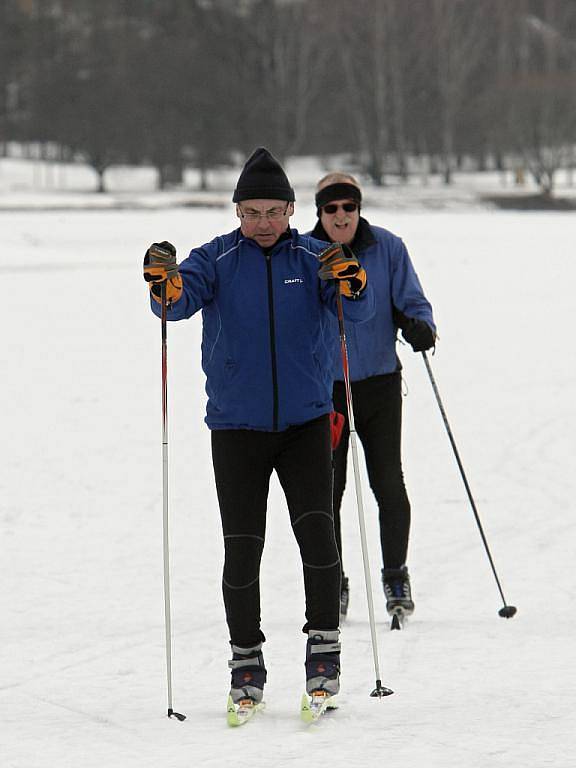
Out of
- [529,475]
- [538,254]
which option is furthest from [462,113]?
[529,475]

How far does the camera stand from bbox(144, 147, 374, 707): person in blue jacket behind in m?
3.60

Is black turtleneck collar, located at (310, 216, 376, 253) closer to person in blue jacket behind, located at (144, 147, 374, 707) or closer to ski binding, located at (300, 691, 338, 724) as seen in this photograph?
person in blue jacket behind, located at (144, 147, 374, 707)

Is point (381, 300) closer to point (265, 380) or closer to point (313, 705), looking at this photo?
point (265, 380)

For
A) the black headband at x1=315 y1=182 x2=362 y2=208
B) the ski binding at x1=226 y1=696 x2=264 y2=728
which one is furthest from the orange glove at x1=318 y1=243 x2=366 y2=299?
the ski binding at x1=226 y1=696 x2=264 y2=728

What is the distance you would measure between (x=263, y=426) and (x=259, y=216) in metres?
0.62

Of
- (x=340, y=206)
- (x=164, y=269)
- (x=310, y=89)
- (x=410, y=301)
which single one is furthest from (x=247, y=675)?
(x=310, y=89)

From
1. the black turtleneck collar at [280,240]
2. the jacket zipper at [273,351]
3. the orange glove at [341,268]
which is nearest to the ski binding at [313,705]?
the jacket zipper at [273,351]

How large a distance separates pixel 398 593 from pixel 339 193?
1.65 metres

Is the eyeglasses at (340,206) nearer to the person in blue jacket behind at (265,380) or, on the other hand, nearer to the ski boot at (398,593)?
the person in blue jacket behind at (265,380)

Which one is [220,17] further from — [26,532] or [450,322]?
[26,532]

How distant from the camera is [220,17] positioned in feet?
183

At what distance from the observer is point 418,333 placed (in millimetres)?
4867

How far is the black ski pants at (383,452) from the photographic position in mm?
4863

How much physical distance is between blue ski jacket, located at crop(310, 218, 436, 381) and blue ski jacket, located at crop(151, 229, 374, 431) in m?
1.12
